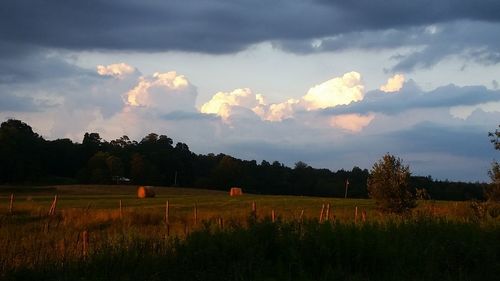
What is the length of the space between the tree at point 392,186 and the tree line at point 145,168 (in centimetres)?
8074

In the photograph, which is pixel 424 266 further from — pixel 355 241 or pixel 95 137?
pixel 95 137

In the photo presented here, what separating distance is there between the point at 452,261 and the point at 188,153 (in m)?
158

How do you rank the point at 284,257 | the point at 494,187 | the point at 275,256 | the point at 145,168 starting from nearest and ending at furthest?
the point at 284,257, the point at 275,256, the point at 494,187, the point at 145,168

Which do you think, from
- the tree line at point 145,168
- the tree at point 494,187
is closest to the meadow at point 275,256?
the tree at point 494,187

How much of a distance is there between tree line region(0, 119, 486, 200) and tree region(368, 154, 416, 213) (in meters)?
80.7

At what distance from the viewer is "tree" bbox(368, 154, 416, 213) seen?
31.5 metres

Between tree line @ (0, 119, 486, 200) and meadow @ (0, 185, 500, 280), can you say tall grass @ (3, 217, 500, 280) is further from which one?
tree line @ (0, 119, 486, 200)

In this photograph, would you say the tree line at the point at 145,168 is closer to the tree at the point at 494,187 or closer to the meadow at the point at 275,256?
the tree at the point at 494,187

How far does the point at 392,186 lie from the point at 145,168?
370ft

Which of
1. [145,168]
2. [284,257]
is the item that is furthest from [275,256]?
[145,168]

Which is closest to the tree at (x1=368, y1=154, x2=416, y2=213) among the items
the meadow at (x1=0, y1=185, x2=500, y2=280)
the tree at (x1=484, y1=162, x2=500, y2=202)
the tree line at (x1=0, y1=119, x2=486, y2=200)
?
the tree at (x1=484, y1=162, x2=500, y2=202)

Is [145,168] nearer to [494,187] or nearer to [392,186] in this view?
[392,186]

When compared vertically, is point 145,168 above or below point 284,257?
above

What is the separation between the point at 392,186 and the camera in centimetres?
3161
